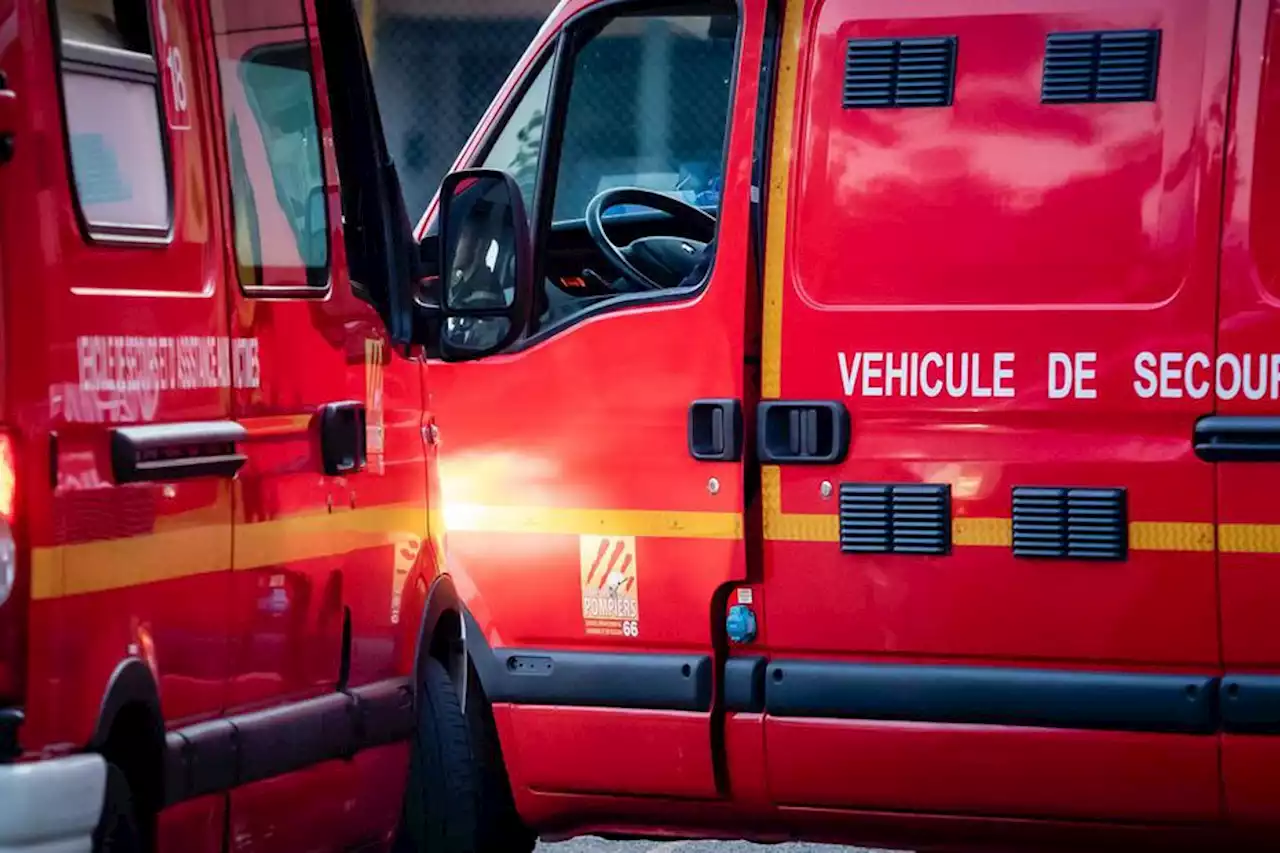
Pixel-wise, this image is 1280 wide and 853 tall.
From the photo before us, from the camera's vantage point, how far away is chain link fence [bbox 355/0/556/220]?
18.8 m

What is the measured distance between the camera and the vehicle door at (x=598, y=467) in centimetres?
705

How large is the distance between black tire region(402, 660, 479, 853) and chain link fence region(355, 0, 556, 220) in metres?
12.2

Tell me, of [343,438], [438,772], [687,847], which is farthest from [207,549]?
[687,847]

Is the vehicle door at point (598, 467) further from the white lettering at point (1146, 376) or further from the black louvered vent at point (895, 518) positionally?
the white lettering at point (1146, 376)

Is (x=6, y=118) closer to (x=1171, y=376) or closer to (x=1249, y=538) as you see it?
(x=1171, y=376)

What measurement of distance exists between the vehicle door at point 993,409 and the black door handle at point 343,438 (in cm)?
130

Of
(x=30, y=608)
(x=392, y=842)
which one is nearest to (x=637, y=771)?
(x=392, y=842)

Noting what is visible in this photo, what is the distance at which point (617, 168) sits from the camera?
8.05 meters

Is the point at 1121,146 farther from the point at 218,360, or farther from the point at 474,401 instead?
the point at 218,360

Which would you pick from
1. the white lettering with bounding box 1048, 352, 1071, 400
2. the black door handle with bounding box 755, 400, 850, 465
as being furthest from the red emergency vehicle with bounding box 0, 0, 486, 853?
the white lettering with bounding box 1048, 352, 1071, 400

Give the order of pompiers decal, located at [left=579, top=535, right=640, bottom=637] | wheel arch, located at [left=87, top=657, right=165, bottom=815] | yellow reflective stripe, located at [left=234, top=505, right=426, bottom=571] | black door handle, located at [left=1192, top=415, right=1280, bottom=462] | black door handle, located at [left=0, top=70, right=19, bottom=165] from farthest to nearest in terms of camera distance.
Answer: pompiers decal, located at [left=579, top=535, right=640, bottom=637], black door handle, located at [left=1192, top=415, right=1280, bottom=462], yellow reflective stripe, located at [left=234, top=505, right=426, bottom=571], wheel arch, located at [left=87, top=657, right=165, bottom=815], black door handle, located at [left=0, top=70, right=19, bottom=165]

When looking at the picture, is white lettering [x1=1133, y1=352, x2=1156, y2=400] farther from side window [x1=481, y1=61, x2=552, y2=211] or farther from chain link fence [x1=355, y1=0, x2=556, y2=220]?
chain link fence [x1=355, y1=0, x2=556, y2=220]

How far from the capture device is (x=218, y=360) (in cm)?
529

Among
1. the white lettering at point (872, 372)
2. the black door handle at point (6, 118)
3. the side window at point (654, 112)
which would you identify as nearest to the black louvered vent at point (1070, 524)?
the white lettering at point (872, 372)
